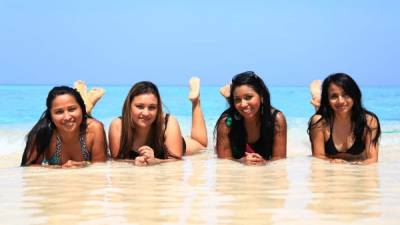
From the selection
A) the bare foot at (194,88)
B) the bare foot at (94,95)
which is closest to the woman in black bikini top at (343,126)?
the bare foot at (194,88)

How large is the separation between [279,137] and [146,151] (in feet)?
5.03

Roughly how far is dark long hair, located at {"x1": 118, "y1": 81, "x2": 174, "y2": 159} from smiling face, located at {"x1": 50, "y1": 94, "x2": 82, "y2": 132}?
0.57 metres

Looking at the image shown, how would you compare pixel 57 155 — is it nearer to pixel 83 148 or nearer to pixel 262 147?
pixel 83 148

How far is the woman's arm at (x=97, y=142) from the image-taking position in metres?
5.86

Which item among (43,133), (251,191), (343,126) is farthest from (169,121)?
(251,191)

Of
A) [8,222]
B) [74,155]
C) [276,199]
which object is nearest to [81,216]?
[8,222]

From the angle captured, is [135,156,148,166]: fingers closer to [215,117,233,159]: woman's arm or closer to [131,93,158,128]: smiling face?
[131,93,158,128]: smiling face

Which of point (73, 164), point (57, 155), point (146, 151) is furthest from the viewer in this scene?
point (57, 155)

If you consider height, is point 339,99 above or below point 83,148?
above

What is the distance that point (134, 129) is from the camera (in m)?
6.06

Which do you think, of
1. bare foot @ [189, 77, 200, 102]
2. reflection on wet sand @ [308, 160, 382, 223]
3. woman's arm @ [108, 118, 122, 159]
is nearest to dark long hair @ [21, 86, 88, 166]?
woman's arm @ [108, 118, 122, 159]

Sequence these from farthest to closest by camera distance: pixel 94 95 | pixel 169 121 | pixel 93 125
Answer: pixel 94 95 < pixel 169 121 < pixel 93 125

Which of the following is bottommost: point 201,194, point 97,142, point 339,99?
point 201,194

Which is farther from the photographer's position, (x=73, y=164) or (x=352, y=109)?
(x=352, y=109)
